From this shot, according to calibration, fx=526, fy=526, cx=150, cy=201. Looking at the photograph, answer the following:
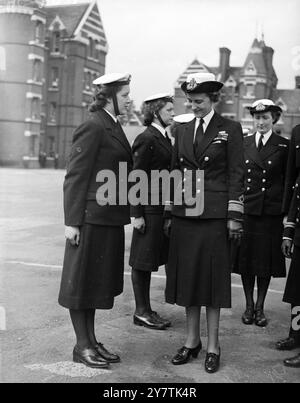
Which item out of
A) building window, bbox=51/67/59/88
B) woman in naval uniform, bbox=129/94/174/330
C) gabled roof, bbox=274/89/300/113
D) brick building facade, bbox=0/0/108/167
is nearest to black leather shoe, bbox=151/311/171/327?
woman in naval uniform, bbox=129/94/174/330

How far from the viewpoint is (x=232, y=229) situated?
4090 mm

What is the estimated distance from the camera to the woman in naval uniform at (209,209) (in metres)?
4.13

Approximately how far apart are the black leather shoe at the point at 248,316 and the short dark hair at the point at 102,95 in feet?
8.89

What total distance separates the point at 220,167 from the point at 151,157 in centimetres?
111

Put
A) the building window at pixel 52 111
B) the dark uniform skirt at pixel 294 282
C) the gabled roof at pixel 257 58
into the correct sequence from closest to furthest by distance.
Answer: the dark uniform skirt at pixel 294 282 → the building window at pixel 52 111 → the gabled roof at pixel 257 58

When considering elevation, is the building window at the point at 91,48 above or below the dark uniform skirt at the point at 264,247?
above

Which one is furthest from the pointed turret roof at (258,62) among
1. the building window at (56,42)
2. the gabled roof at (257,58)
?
the building window at (56,42)

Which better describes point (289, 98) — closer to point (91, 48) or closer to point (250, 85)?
point (250, 85)

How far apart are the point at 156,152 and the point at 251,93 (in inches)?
1875

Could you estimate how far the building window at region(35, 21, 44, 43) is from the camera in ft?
134

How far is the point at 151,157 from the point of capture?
16.8ft

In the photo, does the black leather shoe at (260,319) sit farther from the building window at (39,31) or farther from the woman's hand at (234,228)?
the building window at (39,31)

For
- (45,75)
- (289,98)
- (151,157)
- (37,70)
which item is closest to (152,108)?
(151,157)
